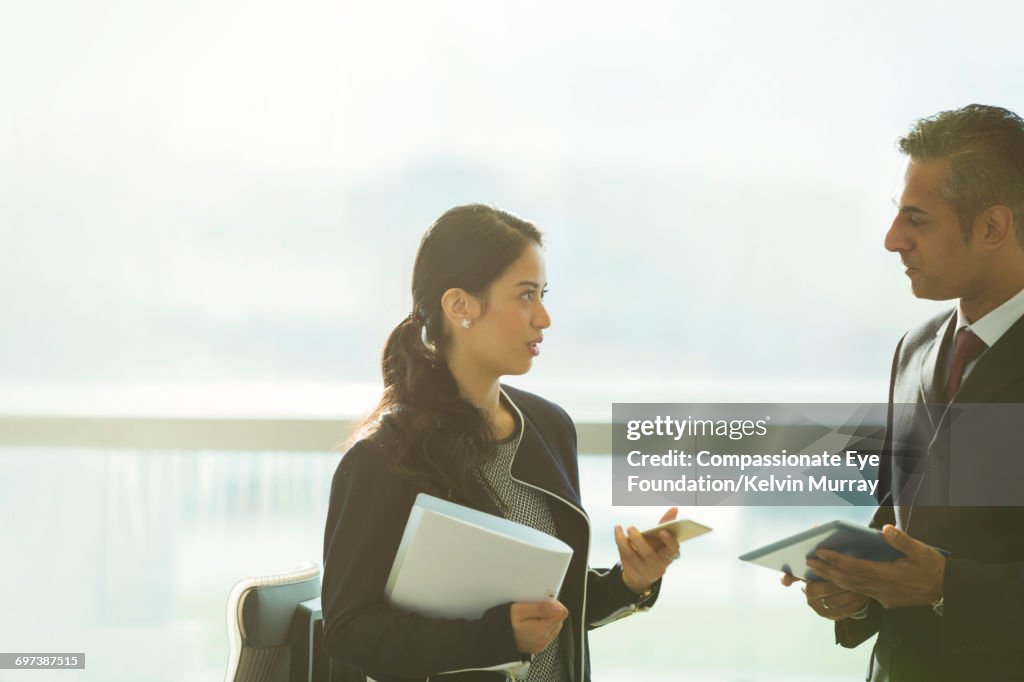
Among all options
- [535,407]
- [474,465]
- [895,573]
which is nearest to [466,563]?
[474,465]

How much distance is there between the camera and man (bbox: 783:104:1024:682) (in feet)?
4.92

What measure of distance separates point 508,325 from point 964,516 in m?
0.81

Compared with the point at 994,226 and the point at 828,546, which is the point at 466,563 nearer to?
the point at 828,546

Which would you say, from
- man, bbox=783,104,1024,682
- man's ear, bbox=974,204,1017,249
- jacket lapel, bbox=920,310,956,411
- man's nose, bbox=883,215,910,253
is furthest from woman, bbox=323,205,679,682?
man's ear, bbox=974,204,1017,249

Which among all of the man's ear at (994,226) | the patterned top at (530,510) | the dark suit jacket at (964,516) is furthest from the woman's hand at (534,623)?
the man's ear at (994,226)

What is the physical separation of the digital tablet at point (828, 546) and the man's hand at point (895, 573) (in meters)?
0.01

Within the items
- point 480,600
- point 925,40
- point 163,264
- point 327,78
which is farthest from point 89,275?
point 925,40

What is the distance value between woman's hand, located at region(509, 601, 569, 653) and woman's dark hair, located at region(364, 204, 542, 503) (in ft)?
0.71

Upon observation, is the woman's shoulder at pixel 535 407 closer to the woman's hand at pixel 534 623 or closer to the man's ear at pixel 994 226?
the woman's hand at pixel 534 623

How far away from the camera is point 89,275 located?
3.08 m

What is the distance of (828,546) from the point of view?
1.50m

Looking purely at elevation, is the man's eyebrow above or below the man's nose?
above

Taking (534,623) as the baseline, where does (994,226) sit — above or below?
above

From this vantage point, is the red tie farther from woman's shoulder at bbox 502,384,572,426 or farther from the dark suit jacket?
woman's shoulder at bbox 502,384,572,426
